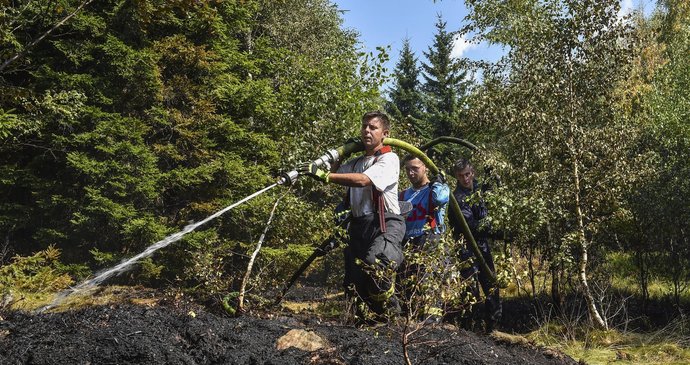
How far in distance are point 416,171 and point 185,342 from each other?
3183 millimetres

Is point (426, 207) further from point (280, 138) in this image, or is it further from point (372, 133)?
point (280, 138)

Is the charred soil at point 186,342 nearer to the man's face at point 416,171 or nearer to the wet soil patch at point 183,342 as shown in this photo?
the wet soil patch at point 183,342

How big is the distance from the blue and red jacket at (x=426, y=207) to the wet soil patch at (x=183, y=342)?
5.03ft

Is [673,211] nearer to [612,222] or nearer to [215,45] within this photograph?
[612,222]

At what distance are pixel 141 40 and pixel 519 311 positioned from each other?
31.6 ft

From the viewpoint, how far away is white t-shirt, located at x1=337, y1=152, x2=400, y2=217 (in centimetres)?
483

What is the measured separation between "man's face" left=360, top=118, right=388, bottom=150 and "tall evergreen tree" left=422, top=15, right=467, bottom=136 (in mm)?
23546

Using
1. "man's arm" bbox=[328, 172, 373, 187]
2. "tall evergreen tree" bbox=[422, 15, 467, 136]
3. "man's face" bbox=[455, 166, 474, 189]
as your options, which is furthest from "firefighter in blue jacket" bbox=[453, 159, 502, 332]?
"tall evergreen tree" bbox=[422, 15, 467, 136]

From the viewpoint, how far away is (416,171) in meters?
6.36

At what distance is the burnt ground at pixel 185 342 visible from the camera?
3.67 meters

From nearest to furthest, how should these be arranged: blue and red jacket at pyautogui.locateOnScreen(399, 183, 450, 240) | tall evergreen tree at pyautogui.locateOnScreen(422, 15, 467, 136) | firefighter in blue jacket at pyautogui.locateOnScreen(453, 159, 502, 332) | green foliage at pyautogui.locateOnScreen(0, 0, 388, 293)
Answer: blue and red jacket at pyautogui.locateOnScreen(399, 183, 450, 240) → firefighter in blue jacket at pyautogui.locateOnScreen(453, 159, 502, 332) → green foliage at pyautogui.locateOnScreen(0, 0, 388, 293) → tall evergreen tree at pyautogui.locateOnScreen(422, 15, 467, 136)

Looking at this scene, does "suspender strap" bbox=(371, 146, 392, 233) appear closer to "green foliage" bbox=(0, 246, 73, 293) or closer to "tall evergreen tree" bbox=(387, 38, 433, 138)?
"green foliage" bbox=(0, 246, 73, 293)

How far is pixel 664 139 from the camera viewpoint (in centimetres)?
872

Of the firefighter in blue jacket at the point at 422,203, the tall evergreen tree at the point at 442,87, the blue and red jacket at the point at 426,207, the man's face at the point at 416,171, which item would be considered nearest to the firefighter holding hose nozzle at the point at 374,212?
the firefighter in blue jacket at the point at 422,203
